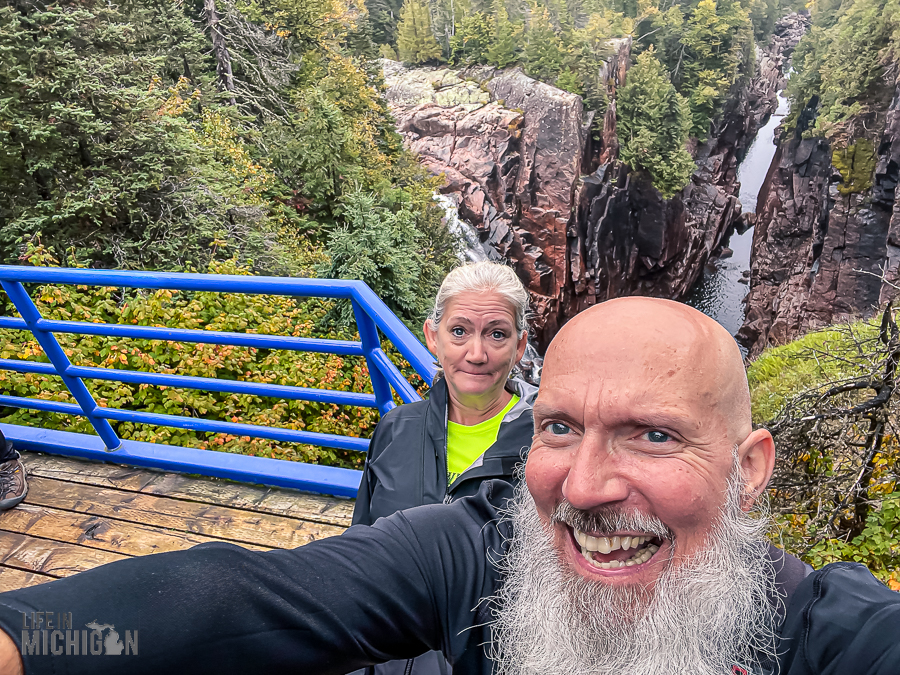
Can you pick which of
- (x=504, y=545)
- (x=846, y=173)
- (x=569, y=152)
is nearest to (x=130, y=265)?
(x=504, y=545)

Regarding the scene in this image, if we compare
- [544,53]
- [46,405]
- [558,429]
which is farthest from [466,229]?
[558,429]

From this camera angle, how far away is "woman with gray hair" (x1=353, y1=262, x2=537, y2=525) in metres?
1.70

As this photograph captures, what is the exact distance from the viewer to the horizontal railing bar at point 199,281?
2098 millimetres

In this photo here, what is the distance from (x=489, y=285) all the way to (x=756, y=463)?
1.16m

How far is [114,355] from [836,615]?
5.41 metres

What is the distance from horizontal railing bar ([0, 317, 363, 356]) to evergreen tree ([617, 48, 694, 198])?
1258 inches

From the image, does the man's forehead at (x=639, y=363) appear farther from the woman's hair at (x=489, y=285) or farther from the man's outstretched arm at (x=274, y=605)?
the woman's hair at (x=489, y=285)

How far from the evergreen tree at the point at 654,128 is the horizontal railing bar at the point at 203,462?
31.8 meters

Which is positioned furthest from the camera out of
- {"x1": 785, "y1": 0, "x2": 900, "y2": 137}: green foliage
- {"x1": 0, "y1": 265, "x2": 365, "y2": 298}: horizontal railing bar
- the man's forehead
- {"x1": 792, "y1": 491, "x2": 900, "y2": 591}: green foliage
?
{"x1": 785, "y1": 0, "x2": 900, "y2": 137}: green foliage

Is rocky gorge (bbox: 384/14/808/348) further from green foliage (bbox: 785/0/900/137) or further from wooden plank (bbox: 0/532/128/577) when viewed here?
wooden plank (bbox: 0/532/128/577)

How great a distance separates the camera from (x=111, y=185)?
728cm

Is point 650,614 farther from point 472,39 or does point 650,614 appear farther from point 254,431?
point 472,39

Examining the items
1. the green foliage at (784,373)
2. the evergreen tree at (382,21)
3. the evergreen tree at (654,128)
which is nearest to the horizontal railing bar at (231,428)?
the green foliage at (784,373)

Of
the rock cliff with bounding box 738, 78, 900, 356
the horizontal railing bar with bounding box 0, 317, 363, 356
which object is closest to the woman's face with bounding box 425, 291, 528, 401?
the horizontal railing bar with bounding box 0, 317, 363, 356
